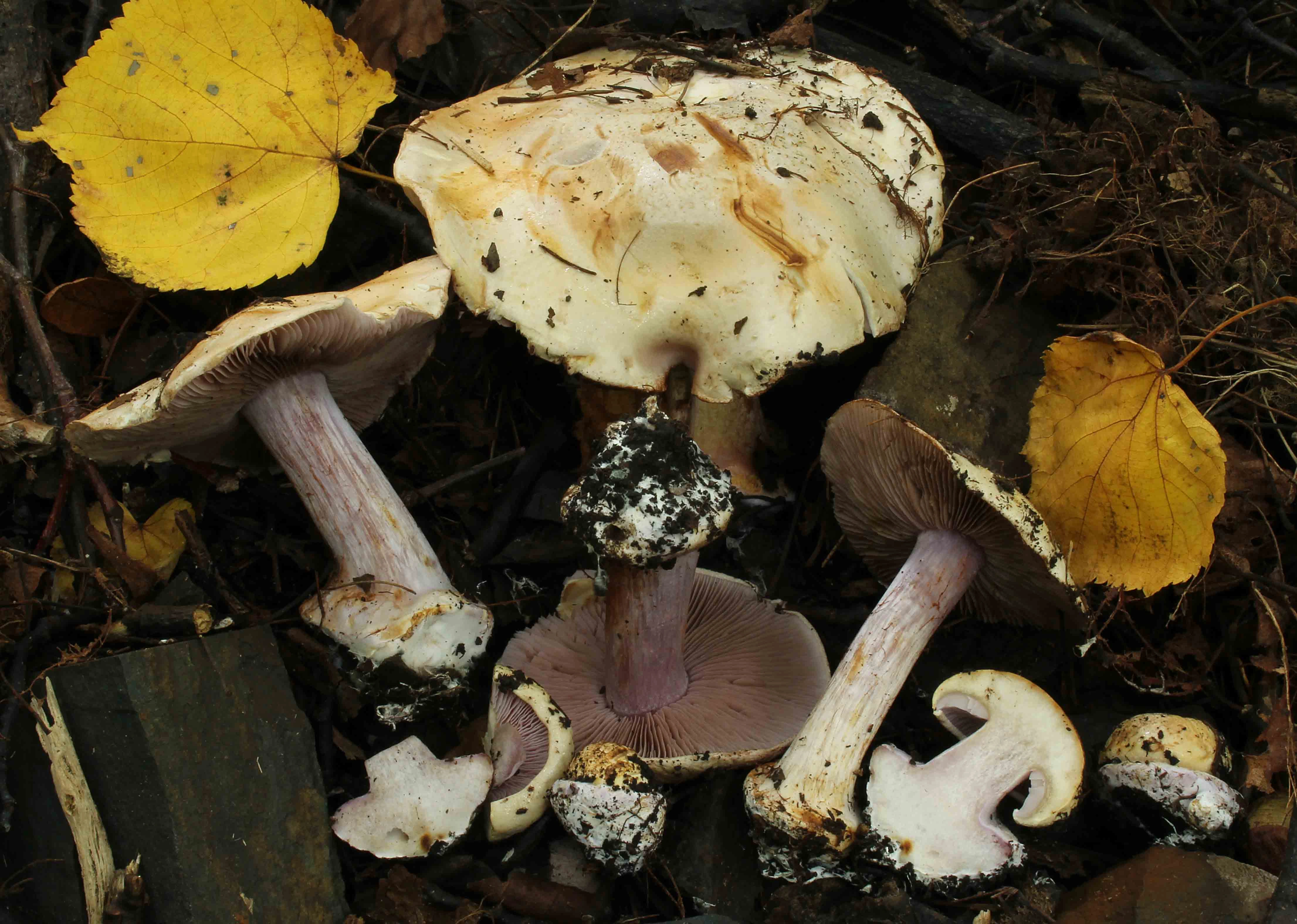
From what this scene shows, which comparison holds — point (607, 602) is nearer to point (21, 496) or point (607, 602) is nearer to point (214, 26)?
point (21, 496)

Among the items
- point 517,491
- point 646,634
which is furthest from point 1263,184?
point 517,491

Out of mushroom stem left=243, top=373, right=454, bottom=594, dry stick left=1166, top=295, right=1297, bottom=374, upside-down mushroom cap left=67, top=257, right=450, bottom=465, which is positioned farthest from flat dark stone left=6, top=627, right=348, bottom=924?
dry stick left=1166, top=295, right=1297, bottom=374

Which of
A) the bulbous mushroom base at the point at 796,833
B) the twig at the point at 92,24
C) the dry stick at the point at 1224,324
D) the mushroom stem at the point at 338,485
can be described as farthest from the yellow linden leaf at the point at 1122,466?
the twig at the point at 92,24

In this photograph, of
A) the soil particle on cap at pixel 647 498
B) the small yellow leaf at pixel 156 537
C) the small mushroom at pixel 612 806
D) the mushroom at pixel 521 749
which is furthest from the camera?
the small yellow leaf at pixel 156 537

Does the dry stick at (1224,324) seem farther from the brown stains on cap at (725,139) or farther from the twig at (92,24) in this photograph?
the twig at (92,24)

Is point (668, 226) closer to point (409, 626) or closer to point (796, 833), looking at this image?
point (409, 626)

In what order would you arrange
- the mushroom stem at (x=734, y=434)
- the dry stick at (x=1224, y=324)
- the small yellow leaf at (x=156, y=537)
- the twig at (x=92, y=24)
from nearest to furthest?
the dry stick at (x=1224, y=324) → the small yellow leaf at (x=156, y=537) → the twig at (x=92, y=24) → the mushroom stem at (x=734, y=434)

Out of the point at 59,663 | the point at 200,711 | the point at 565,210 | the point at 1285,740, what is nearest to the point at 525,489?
the point at 565,210
